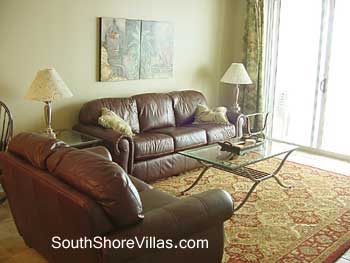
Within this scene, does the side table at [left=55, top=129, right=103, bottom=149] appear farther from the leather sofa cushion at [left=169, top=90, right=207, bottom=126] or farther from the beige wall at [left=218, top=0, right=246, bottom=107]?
the beige wall at [left=218, top=0, right=246, bottom=107]

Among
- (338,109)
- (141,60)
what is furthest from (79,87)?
(338,109)

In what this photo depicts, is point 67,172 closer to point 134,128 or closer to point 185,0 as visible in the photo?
point 134,128

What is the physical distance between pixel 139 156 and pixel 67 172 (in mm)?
2068

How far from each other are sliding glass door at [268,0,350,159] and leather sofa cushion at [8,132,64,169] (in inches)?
172

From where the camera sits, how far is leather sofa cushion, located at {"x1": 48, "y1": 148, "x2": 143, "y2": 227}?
74.2 inches

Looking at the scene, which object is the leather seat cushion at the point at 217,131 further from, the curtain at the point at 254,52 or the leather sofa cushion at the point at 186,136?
the curtain at the point at 254,52

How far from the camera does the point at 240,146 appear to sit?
12.5 feet

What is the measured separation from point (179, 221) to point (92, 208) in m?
0.52

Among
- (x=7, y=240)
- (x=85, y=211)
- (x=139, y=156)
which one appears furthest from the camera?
(x=139, y=156)

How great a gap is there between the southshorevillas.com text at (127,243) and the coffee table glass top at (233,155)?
1.24m

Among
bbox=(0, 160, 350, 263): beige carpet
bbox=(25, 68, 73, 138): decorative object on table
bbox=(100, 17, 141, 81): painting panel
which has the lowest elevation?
bbox=(0, 160, 350, 263): beige carpet

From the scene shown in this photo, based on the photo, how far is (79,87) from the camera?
14.8 ft

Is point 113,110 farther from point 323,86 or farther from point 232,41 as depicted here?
point 323,86

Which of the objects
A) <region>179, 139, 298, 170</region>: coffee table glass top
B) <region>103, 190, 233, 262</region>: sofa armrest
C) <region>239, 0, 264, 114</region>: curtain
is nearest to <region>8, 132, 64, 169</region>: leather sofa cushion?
<region>103, 190, 233, 262</region>: sofa armrest
